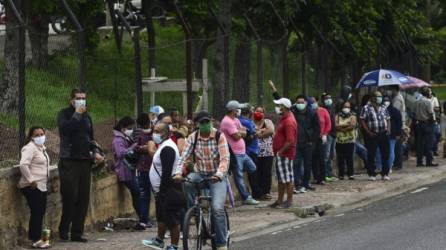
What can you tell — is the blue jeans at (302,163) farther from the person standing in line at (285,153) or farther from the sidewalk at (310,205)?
the person standing in line at (285,153)

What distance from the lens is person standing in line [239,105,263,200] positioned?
19.7 metres

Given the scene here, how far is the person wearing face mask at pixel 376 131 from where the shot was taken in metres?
23.8

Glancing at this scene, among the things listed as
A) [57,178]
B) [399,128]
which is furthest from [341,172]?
[57,178]

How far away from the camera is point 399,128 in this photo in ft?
81.3

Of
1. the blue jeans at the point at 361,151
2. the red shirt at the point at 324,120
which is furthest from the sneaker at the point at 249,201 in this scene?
the blue jeans at the point at 361,151

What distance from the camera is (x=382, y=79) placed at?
88.6ft

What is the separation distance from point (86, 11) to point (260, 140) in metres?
11.4

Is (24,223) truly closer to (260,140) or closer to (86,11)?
(260,140)

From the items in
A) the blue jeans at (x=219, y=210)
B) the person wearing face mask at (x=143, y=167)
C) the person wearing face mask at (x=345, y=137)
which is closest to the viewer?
the blue jeans at (x=219, y=210)

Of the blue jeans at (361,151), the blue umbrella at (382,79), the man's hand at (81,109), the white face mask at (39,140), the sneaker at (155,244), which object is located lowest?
the sneaker at (155,244)

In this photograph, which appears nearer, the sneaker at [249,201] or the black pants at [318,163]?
the sneaker at [249,201]

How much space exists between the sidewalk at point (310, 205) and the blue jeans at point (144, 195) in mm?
228

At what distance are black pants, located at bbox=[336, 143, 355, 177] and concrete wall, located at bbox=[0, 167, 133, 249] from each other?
25.6ft

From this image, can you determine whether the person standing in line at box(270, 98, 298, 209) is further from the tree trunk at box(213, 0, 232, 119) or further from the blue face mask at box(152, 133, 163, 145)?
the blue face mask at box(152, 133, 163, 145)
